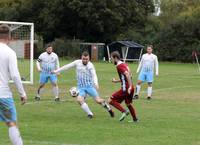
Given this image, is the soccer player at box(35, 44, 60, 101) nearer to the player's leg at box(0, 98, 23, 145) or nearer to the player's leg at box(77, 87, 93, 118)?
the player's leg at box(77, 87, 93, 118)

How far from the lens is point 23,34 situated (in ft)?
115

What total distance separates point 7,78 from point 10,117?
0.67m

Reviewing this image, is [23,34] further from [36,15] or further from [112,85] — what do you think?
[36,15]

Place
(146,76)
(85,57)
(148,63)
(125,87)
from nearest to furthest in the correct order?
(125,87), (85,57), (148,63), (146,76)

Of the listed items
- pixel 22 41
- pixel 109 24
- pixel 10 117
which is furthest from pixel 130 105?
pixel 109 24

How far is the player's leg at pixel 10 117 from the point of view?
9.62m

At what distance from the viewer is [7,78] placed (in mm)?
9695

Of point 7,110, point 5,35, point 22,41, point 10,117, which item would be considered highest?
point 5,35

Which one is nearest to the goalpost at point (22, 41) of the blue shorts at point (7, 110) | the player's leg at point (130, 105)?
the player's leg at point (130, 105)

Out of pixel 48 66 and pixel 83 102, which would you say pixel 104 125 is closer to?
pixel 83 102

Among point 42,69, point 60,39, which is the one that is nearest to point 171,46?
point 60,39

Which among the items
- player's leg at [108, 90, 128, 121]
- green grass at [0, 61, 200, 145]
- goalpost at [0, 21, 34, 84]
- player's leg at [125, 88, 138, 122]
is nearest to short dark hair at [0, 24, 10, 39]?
green grass at [0, 61, 200, 145]

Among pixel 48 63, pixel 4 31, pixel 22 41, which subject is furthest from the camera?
pixel 22 41

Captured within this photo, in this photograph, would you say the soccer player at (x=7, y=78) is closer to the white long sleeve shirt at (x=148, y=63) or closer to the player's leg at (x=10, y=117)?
the player's leg at (x=10, y=117)
